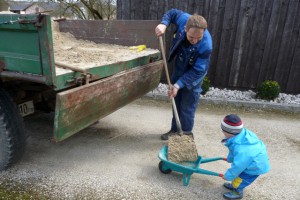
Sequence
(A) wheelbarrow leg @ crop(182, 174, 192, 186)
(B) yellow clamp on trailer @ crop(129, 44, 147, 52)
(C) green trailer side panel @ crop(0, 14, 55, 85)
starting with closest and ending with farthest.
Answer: (C) green trailer side panel @ crop(0, 14, 55, 85), (A) wheelbarrow leg @ crop(182, 174, 192, 186), (B) yellow clamp on trailer @ crop(129, 44, 147, 52)

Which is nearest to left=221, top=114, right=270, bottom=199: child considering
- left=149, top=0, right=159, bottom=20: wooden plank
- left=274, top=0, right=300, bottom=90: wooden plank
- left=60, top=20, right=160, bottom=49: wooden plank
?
left=60, top=20, right=160, bottom=49: wooden plank

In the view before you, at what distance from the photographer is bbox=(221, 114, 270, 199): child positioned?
2.50 meters

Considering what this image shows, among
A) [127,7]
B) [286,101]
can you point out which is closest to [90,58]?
[127,7]

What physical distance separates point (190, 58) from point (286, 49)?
11.6 ft

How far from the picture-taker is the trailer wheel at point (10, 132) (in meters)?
2.63

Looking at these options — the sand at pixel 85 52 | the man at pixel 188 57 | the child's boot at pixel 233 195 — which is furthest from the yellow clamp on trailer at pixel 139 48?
the child's boot at pixel 233 195

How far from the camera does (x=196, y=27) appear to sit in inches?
115

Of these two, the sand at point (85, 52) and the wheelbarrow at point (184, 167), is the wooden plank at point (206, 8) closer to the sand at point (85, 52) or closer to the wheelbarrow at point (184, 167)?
the sand at point (85, 52)

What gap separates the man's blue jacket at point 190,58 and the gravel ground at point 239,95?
233cm

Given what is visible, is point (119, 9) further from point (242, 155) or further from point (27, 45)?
point (242, 155)

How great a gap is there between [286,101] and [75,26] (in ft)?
14.1

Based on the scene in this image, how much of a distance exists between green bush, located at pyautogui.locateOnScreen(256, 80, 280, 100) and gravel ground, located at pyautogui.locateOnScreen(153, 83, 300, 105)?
103mm

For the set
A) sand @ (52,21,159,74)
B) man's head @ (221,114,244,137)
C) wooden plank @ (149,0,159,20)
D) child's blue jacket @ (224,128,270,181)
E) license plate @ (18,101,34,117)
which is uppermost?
wooden plank @ (149,0,159,20)

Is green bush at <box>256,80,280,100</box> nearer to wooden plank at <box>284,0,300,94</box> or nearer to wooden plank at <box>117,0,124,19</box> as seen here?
wooden plank at <box>284,0,300,94</box>
